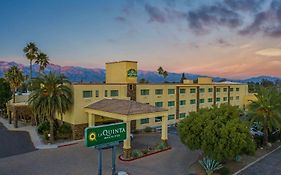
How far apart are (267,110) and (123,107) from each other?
20837mm

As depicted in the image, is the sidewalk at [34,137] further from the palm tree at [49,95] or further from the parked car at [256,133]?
the parked car at [256,133]

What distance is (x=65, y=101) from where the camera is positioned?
123ft

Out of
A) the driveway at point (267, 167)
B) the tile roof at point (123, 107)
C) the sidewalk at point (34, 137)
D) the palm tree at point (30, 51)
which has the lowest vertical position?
the driveway at point (267, 167)

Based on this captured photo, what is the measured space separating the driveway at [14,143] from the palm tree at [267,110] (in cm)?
3221

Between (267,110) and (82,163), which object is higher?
(267,110)

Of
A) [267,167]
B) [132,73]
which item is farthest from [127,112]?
[267,167]

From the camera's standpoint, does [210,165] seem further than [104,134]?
Yes

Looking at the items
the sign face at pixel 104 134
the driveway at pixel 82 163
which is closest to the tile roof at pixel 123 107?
the driveway at pixel 82 163

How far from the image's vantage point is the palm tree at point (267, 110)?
36.3 metres

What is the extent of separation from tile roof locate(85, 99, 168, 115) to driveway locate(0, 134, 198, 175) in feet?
18.4

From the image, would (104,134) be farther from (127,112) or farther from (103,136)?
(127,112)

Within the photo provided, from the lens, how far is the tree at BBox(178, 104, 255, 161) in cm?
2384

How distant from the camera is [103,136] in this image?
2325 centimetres

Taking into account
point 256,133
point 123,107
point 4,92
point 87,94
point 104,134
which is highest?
point 87,94
